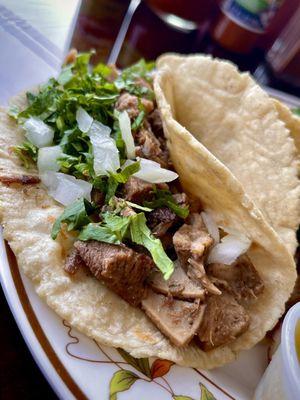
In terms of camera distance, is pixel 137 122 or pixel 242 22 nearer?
pixel 137 122

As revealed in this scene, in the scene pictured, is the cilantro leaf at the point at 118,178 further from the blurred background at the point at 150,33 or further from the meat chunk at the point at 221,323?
the blurred background at the point at 150,33

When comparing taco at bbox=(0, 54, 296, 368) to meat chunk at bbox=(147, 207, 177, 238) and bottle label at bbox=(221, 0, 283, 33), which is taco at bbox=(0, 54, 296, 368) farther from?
bottle label at bbox=(221, 0, 283, 33)

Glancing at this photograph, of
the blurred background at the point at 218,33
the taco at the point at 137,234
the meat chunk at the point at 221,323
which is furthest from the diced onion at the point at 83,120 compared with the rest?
the blurred background at the point at 218,33

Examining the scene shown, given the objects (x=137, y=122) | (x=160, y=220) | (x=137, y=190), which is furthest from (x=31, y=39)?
(x=160, y=220)

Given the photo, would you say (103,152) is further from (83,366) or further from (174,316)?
(83,366)

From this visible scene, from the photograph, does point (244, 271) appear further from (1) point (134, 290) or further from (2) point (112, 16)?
(2) point (112, 16)
